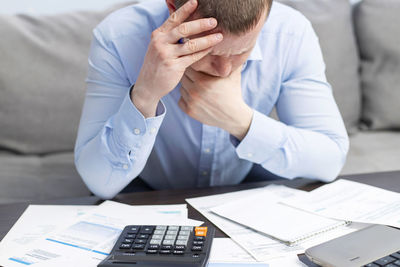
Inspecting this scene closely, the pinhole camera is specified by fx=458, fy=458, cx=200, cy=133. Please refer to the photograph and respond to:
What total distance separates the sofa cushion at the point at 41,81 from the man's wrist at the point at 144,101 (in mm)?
763

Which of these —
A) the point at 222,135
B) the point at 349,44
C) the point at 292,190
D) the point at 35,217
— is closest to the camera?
the point at 35,217

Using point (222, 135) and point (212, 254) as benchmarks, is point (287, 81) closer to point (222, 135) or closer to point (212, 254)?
point (222, 135)

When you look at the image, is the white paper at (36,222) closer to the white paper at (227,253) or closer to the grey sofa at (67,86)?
the white paper at (227,253)

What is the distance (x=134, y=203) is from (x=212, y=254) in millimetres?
261

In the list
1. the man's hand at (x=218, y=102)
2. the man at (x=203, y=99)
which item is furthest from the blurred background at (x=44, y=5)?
the man's hand at (x=218, y=102)

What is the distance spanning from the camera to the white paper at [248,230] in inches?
25.9

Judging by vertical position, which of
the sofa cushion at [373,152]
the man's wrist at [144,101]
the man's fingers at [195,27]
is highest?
the man's fingers at [195,27]

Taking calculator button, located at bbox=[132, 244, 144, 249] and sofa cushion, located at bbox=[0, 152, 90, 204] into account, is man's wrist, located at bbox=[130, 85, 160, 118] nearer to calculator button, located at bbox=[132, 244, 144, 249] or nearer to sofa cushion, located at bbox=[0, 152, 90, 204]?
calculator button, located at bbox=[132, 244, 144, 249]

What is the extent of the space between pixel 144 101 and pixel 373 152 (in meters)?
1.05

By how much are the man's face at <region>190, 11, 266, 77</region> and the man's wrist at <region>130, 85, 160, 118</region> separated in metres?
0.11

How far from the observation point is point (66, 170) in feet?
4.89

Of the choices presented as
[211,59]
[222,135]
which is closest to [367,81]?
[222,135]

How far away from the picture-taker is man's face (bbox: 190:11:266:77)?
800 millimetres

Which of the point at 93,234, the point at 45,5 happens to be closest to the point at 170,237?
the point at 93,234
